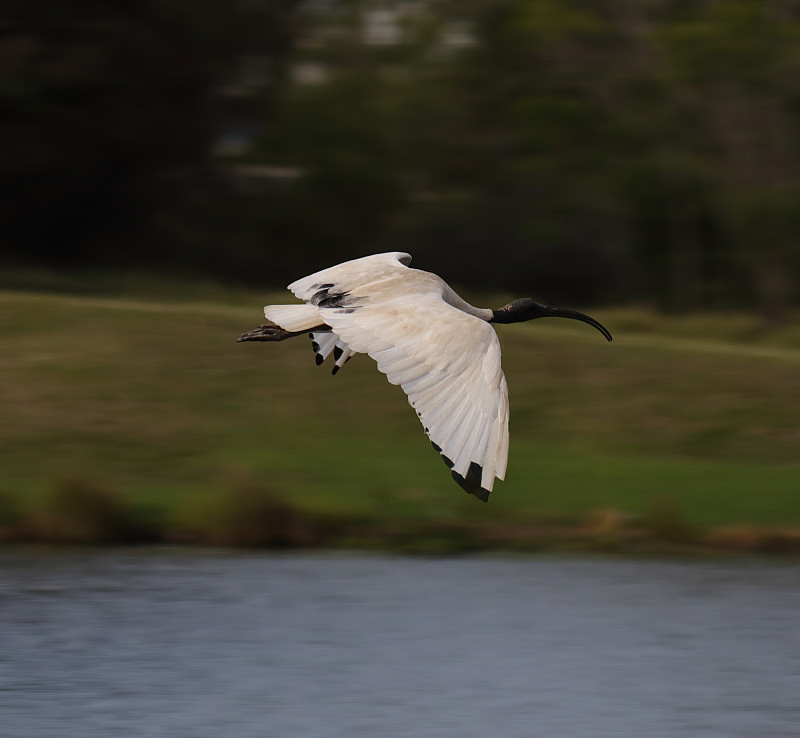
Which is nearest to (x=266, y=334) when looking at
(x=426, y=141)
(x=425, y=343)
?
(x=425, y=343)

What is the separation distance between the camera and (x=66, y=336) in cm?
2177

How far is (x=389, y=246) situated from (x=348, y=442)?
39.3ft

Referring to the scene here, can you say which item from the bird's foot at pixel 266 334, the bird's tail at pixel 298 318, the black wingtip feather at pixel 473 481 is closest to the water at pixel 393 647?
the bird's foot at pixel 266 334

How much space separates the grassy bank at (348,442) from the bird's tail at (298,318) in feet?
27.8

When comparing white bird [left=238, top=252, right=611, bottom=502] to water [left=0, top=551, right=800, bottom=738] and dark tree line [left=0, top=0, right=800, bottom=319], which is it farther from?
dark tree line [left=0, top=0, right=800, bottom=319]

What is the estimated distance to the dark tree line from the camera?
2630cm

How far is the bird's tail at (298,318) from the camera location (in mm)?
7719

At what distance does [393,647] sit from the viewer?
1363 cm

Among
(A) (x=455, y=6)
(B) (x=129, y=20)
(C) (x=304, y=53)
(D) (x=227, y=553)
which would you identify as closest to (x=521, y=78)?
(A) (x=455, y=6)

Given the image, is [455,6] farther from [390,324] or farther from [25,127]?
[390,324]

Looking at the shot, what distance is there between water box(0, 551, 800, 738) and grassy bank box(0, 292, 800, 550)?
24.7 inches

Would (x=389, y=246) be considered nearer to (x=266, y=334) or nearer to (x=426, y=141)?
(x=426, y=141)

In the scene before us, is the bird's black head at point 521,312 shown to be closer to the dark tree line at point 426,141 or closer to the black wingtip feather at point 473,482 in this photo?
the black wingtip feather at point 473,482

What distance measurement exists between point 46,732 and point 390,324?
4.95 m
